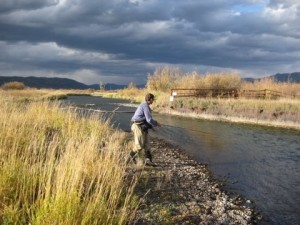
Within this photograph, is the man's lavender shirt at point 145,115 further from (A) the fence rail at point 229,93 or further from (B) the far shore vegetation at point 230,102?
(A) the fence rail at point 229,93

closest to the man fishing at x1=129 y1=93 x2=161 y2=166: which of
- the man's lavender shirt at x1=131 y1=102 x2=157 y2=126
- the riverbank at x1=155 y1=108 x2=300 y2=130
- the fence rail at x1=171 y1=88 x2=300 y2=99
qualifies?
the man's lavender shirt at x1=131 y1=102 x2=157 y2=126

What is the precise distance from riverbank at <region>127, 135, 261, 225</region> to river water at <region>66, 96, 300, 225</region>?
0.55 metres

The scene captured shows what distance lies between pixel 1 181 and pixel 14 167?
372 mm

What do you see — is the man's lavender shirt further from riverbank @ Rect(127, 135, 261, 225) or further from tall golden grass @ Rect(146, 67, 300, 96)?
tall golden grass @ Rect(146, 67, 300, 96)

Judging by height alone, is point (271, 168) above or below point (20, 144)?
below

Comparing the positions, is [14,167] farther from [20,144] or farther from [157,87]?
[157,87]

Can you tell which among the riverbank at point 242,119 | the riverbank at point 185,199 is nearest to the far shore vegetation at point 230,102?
the riverbank at point 242,119

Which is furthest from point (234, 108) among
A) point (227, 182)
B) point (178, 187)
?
point (178, 187)

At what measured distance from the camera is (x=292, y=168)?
15039 mm

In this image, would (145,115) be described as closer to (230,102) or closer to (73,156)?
(73,156)

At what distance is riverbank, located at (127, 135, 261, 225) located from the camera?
7.93m

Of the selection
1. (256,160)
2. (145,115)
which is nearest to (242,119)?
(256,160)

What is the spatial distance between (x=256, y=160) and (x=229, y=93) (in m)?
31.5

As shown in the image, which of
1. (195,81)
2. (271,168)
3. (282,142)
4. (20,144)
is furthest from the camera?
(195,81)
